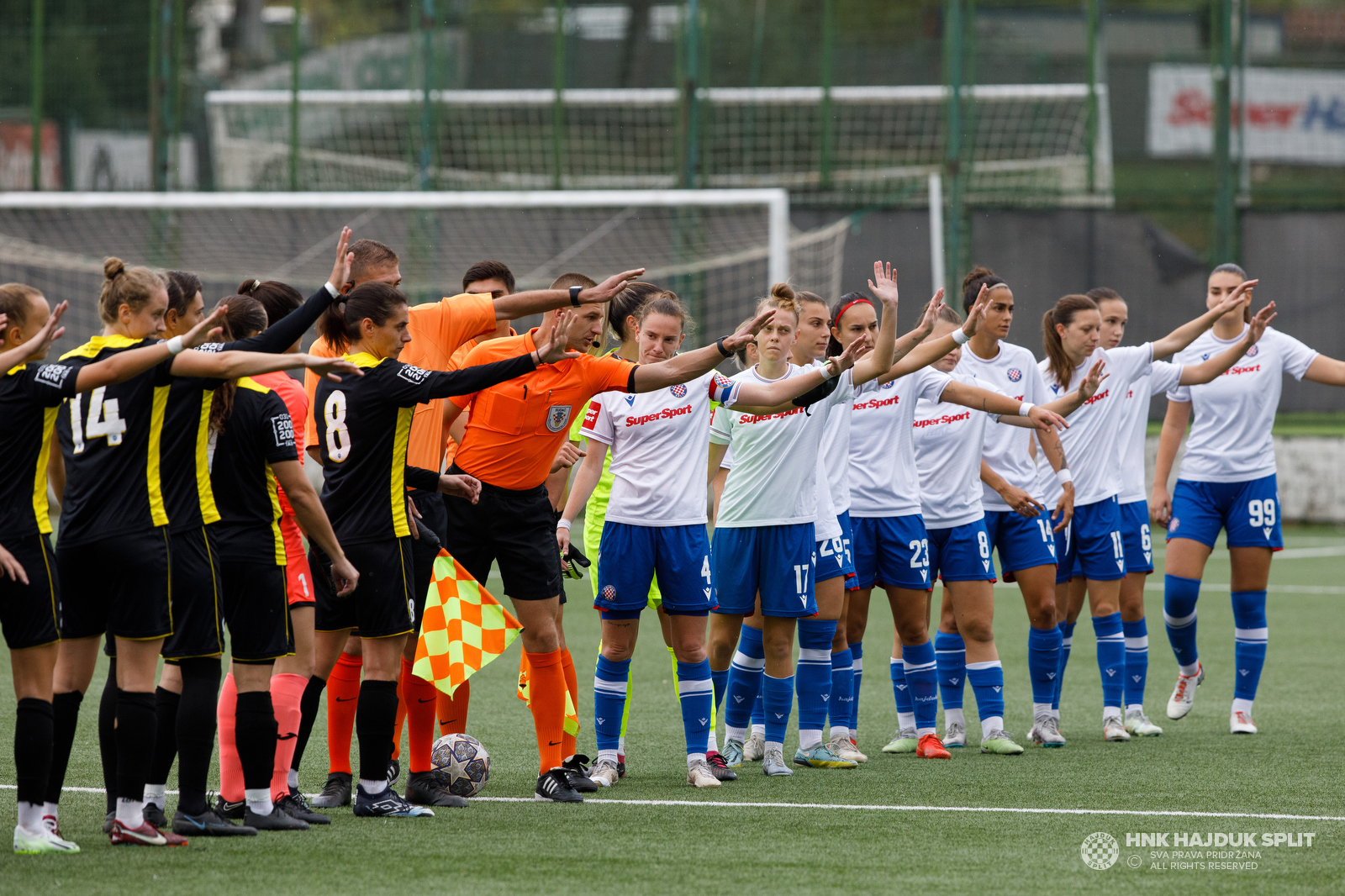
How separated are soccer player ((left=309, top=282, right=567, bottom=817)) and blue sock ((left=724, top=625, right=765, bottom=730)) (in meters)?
1.80

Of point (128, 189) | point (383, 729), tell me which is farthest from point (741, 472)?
point (128, 189)

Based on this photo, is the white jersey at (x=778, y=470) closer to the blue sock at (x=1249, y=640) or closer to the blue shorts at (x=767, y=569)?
the blue shorts at (x=767, y=569)

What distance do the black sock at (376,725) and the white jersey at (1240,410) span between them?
474cm

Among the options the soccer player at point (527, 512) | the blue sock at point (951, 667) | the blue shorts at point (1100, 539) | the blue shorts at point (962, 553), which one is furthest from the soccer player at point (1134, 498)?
the soccer player at point (527, 512)

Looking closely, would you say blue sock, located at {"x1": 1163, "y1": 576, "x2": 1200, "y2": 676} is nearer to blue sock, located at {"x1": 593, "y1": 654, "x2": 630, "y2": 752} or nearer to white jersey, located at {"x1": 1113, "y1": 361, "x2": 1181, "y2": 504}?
white jersey, located at {"x1": 1113, "y1": 361, "x2": 1181, "y2": 504}

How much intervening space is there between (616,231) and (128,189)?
677cm

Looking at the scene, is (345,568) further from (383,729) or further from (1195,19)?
(1195,19)

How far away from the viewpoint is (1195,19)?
1923cm

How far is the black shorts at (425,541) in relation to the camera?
5785 millimetres

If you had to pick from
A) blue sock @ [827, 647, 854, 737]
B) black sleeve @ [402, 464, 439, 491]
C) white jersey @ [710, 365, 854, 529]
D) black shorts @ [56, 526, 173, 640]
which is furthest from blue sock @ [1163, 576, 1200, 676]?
black shorts @ [56, 526, 173, 640]

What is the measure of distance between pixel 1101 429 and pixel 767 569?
7.66 ft

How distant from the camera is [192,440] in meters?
5.04

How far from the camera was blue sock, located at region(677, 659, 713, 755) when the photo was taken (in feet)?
20.7

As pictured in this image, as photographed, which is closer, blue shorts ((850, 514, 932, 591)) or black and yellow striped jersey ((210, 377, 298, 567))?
black and yellow striped jersey ((210, 377, 298, 567))
